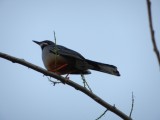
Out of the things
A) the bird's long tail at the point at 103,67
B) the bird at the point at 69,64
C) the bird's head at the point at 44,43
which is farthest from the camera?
the bird's head at the point at 44,43

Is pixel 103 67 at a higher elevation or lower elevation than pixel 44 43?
higher

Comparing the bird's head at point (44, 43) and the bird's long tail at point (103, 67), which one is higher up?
the bird's long tail at point (103, 67)

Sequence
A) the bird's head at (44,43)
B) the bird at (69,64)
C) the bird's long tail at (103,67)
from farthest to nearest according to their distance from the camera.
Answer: the bird's head at (44,43)
the bird at (69,64)
the bird's long tail at (103,67)

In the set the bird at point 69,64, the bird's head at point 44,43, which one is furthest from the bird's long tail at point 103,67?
the bird's head at point 44,43

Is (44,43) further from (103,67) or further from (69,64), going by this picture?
(103,67)

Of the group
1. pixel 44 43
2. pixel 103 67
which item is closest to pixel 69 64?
pixel 103 67

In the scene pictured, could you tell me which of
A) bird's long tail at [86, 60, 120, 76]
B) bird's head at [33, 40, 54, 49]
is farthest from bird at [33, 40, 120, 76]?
bird's head at [33, 40, 54, 49]

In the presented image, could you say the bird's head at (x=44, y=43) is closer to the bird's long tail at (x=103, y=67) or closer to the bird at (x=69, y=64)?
the bird at (x=69, y=64)

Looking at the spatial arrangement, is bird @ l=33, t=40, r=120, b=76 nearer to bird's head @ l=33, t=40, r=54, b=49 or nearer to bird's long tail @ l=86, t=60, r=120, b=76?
bird's long tail @ l=86, t=60, r=120, b=76

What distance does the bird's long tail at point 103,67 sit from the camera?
4334mm

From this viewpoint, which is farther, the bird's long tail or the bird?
the bird

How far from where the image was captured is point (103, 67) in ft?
15.5

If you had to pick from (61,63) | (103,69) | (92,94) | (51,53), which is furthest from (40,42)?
(92,94)

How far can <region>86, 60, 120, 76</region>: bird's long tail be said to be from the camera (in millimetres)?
4334
